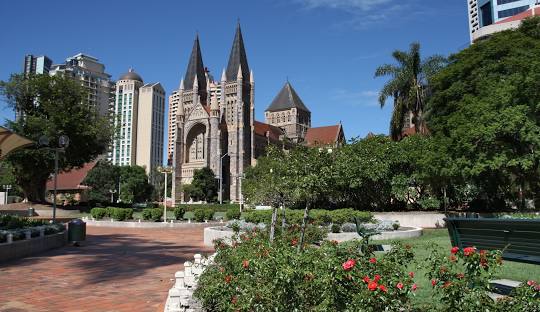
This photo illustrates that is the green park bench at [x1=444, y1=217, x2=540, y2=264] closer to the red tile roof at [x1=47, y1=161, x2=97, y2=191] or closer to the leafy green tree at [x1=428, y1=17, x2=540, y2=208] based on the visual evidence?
the leafy green tree at [x1=428, y1=17, x2=540, y2=208]

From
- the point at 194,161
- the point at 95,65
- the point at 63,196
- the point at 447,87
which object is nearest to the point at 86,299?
the point at 447,87

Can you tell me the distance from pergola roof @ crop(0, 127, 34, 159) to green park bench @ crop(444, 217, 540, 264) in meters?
15.1

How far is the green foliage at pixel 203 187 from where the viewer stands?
3048 inches

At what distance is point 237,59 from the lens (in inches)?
3784

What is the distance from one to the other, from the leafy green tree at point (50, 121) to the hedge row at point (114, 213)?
10855 mm

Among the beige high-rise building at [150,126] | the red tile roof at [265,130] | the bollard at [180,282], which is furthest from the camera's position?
the beige high-rise building at [150,126]

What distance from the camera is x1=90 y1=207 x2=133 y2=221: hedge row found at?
28.0 meters

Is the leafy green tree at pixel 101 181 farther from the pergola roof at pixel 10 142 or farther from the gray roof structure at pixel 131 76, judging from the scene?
the gray roof structure at pixel 131 76

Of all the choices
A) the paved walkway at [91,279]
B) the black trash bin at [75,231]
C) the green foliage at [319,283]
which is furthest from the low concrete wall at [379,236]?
the green foliage at [319,283]

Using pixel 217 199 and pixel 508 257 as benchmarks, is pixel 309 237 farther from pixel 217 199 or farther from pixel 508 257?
pixel 217 199

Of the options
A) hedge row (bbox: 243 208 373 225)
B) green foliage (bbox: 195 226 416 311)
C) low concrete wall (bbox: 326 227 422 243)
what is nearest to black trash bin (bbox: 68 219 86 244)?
hedge row (bbox: 243 208 373 225)

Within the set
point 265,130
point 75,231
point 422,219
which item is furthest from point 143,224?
point 265,130

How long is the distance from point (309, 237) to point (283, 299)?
8.39m

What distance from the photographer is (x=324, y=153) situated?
32.6 ft
